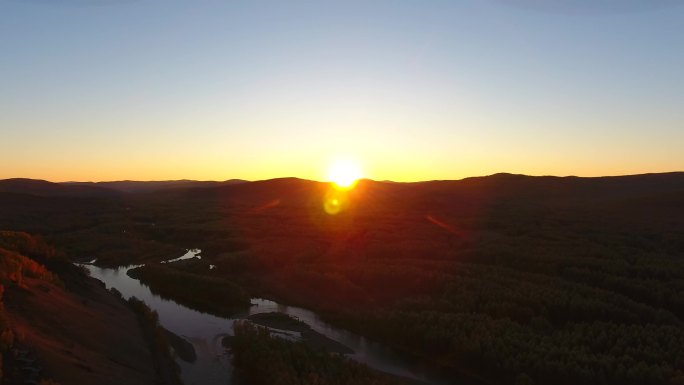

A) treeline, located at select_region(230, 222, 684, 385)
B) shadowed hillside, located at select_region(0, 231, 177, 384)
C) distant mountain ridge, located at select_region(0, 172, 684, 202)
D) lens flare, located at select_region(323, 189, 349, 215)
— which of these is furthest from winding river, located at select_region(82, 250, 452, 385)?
distant mountain ridge, located at select_region(0, 172, 684, 202)

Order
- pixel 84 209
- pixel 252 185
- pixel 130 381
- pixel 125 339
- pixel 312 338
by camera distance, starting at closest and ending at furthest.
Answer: pixel 130 381 → pixel 125 339 → pixel 312 338 → pixel 84 209 → pixel 252 185

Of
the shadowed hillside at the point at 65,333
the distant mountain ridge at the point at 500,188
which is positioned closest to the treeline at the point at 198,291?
the shadowed hillside at the point at 65,333

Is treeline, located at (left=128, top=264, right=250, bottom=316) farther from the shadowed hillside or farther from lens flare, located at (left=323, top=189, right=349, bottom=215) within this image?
lens flare, located at (left=323, top=189, right=349, bottom=215)

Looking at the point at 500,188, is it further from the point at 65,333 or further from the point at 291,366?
the point at 65,333

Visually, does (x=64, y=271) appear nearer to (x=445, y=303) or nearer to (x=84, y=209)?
(x=445, y=303)

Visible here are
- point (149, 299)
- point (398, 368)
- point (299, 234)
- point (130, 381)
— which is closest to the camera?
point (130, 381)

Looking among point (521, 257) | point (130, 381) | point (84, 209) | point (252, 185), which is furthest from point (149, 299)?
point (252, 185)
